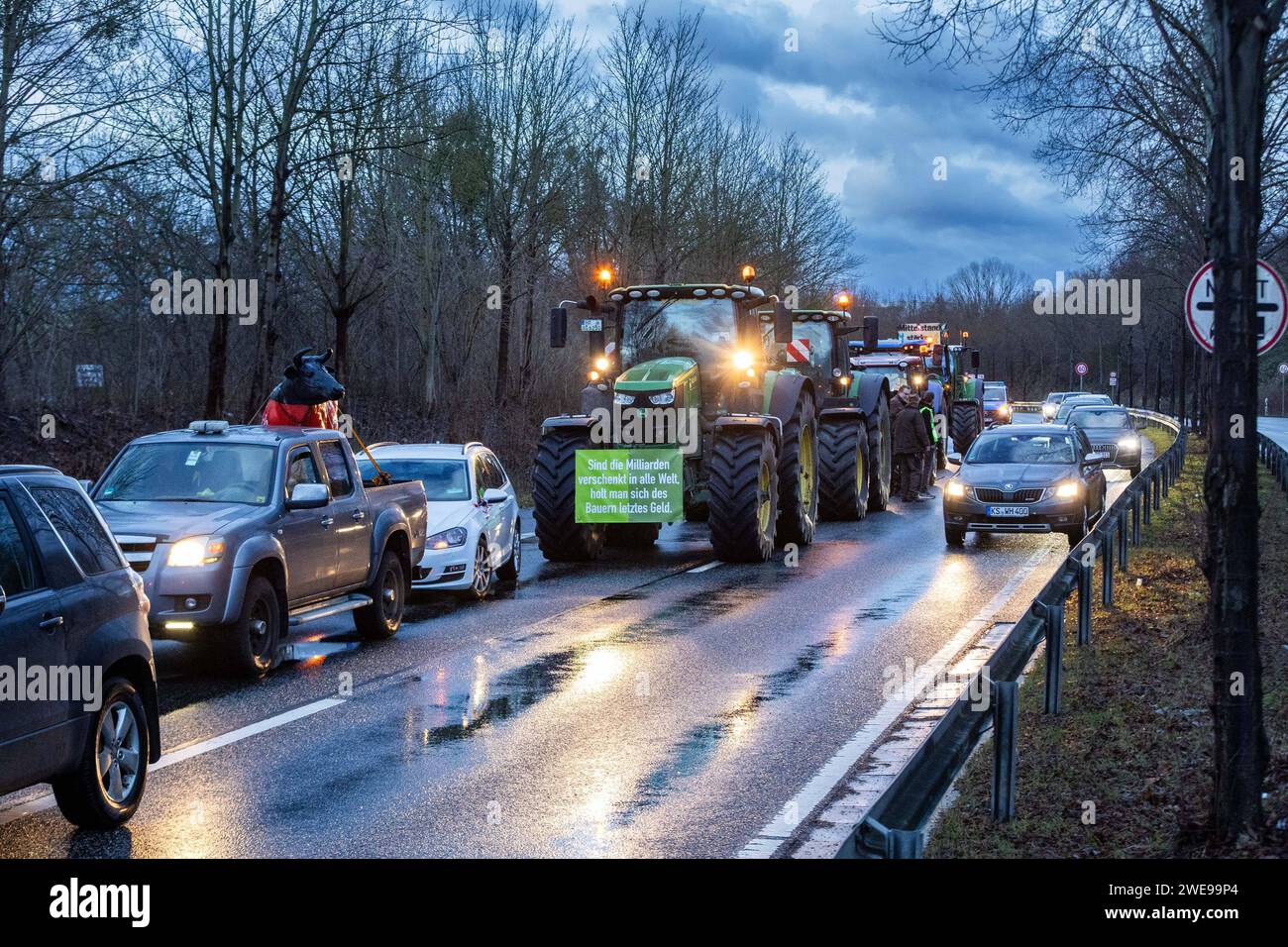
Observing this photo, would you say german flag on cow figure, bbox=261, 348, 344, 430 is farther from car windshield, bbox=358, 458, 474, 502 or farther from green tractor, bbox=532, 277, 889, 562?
green tractor, bbox=532, 277, 889, 562

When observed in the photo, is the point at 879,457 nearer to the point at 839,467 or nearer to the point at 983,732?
the point at 839,467

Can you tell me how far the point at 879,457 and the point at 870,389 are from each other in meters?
1.69

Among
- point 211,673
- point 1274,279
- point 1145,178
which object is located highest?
point 1145,178

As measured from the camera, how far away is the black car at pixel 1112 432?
3656 centimetres

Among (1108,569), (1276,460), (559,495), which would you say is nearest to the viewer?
(1108,569)

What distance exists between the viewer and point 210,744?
9.12 m

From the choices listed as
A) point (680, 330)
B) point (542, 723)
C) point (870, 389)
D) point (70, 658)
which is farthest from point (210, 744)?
point (870, 389)

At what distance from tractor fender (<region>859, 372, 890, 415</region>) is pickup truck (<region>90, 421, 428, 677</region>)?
14983 millimetres

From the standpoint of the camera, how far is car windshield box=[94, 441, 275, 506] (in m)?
11.9

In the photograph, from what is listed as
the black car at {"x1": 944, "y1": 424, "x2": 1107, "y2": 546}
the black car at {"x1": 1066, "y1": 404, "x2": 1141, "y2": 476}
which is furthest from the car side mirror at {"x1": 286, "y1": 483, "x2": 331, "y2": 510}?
the black car at {"x1": 1066, "y1": 404, "x2": 1141, "y2": 476}

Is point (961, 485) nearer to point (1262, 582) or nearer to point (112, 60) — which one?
point (1262, 582)

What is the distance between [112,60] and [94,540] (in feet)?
44.8
